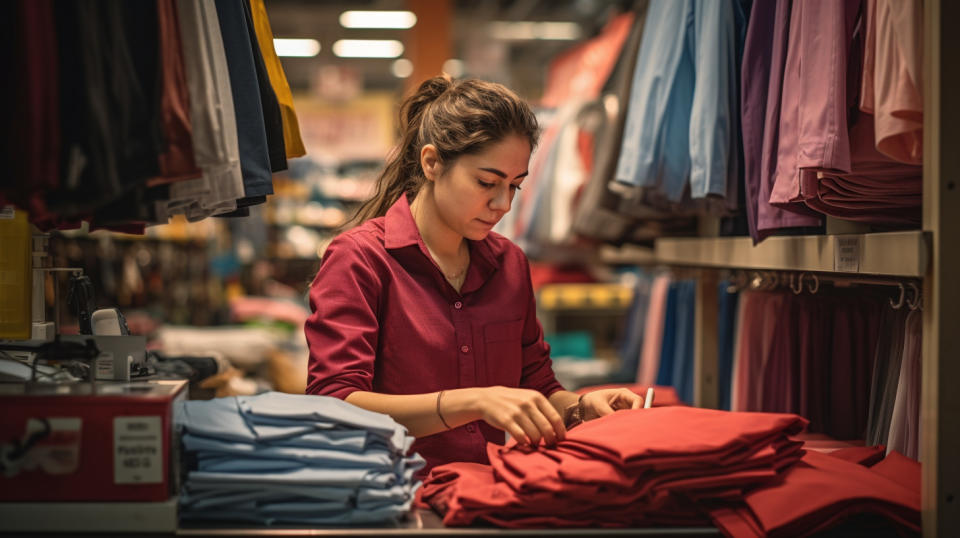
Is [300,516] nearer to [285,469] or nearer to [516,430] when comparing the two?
[285,469]

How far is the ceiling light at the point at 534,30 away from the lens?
13.4 meters

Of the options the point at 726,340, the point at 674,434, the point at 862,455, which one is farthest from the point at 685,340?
the point at 674,434

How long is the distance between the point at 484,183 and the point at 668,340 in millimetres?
2302

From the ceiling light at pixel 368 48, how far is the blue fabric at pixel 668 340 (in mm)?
10407

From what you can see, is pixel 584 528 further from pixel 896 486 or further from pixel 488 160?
pixel 488 160

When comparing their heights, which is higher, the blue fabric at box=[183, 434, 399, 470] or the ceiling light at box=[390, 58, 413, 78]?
the ceiling light at box=[390, 58, 413, 78]

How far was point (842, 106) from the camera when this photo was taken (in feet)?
5.87

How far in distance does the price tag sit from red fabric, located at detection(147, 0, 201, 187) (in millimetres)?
420

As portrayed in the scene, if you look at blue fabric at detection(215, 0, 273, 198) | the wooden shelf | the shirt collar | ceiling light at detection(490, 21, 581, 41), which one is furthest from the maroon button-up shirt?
ceiling light at detection(490, 21, 581, 41)

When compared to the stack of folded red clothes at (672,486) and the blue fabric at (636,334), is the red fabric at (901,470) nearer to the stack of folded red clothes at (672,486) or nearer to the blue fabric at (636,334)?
the stack of folded red clothes at (672,486)

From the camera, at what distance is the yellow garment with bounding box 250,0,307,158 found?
2203mm

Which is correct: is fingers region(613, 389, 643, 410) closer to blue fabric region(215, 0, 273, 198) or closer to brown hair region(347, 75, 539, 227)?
brown hair region(347, 75, 539, 227)

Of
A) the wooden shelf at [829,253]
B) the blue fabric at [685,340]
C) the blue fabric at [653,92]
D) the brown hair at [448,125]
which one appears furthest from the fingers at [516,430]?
the blue fabric at [685,340]

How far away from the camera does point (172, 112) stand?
150 cm
